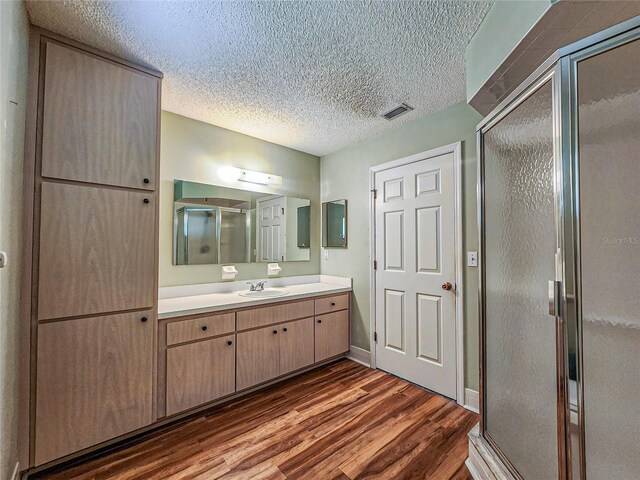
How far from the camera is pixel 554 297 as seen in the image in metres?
1.00

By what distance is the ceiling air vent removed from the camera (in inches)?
85.8

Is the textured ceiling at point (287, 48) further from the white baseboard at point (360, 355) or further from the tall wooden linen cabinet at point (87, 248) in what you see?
the white baseboard at point (360, 355)

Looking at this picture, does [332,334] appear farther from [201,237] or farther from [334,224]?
[201,237]

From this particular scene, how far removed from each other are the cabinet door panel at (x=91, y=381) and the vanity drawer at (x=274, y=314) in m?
0.63

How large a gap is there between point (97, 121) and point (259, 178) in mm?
1395

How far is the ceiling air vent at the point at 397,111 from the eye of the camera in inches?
85.8

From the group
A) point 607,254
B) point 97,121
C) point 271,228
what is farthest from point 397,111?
point 97,121

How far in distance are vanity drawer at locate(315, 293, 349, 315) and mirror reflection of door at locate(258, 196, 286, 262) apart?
672 mm

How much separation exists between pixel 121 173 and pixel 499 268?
87.8 inches

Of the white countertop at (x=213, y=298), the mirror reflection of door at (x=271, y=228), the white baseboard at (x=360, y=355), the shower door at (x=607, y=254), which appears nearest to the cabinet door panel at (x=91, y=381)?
the white countertop at (x=213, y=298)

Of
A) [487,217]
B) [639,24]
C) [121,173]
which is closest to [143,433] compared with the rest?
[121,173]

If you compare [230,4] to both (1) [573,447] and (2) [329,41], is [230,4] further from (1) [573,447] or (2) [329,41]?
(1) [573,447]

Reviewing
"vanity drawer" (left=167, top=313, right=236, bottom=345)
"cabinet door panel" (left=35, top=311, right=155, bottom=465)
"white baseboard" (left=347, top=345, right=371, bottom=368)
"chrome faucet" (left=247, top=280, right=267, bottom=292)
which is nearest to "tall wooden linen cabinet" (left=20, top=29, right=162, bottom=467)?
"cabinet door panel" (left=35, top=311, right=155, bottom=465)

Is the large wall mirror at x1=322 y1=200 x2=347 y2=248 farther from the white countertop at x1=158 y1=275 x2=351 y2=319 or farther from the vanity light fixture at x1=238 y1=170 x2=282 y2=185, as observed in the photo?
the vanity light fixture at x1=238 y1=170 x2=282 y2=185
